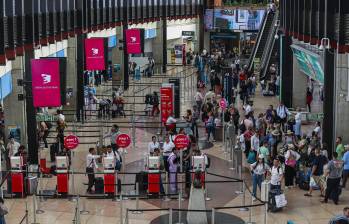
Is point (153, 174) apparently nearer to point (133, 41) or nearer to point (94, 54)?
point (94, 54)

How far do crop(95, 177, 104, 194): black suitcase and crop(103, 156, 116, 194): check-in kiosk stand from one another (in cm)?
44

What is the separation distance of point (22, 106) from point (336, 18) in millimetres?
11685

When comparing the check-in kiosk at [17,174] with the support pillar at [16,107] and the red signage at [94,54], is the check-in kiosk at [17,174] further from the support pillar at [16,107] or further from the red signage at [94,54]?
the red signage at [94,54]

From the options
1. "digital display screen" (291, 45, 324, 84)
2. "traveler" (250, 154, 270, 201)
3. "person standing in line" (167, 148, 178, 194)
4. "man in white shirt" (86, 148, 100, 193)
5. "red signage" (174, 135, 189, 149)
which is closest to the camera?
"traveler" (250, 154, 270, 201)

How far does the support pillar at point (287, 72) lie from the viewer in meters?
38.2

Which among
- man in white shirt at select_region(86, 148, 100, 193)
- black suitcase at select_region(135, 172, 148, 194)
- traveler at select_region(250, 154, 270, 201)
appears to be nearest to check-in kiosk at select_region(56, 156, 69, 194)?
man in white shirt at select_region(86, 148, 100, 193)

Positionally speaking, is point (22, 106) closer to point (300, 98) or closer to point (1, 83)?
point (1, 83)

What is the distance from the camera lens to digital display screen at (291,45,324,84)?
29.8 metres

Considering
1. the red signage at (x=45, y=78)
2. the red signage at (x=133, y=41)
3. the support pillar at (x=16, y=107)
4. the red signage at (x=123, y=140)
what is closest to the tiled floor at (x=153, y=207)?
the red signage at (x=123, y=140)

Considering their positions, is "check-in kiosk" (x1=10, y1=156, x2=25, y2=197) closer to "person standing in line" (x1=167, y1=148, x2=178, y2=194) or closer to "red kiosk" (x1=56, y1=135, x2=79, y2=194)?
"red kiosk" (x1=56, y1=135, x2=79, y2=194)

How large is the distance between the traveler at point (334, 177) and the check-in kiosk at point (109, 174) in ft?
19.4

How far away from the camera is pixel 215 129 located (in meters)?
30.2

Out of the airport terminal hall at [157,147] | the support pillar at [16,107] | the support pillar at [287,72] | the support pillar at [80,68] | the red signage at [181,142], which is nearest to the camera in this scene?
the airport terminal hall at [157,147]

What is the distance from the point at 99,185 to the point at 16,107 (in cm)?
747
